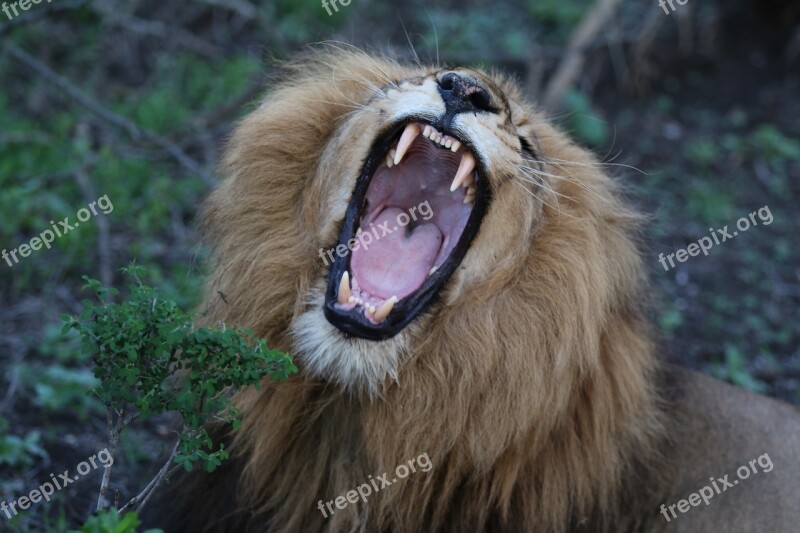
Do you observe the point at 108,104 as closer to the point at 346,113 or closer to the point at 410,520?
the point at 346,113

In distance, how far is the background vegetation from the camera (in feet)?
14.7

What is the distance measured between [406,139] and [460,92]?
239 millimetres

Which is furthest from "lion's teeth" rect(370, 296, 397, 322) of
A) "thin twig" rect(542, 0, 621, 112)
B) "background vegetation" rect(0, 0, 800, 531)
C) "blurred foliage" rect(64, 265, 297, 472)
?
"thin twig" rect(542, 0, 621, 112)

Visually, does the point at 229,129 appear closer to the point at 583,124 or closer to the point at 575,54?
the point at 583,124

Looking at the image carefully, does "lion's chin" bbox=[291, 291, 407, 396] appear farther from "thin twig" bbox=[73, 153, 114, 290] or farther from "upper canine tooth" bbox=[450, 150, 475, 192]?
"thin twig" bbox=[73, 153, 114, 290]

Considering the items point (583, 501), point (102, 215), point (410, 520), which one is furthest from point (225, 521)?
point (102, 215)

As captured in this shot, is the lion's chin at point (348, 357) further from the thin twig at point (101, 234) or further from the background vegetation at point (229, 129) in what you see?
the thin twig at point (101, 234)

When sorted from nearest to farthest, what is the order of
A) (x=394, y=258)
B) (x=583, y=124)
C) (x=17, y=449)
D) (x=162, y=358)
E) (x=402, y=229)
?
1. (x=162, y=358)
2. (x=394, y=258)
3. (x=402, y=229)
4. (x=17, y=449)
5. (x=583, y=124)

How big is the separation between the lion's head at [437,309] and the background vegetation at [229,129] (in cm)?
39

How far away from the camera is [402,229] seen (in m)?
3.56

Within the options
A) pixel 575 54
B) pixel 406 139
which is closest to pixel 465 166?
pixel 406 139

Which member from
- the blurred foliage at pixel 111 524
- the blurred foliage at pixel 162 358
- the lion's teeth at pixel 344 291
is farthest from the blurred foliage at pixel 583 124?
the blurred foliage at pixel 111 524

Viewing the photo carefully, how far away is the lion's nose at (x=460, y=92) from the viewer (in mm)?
3092

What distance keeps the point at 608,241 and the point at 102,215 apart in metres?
3.30
